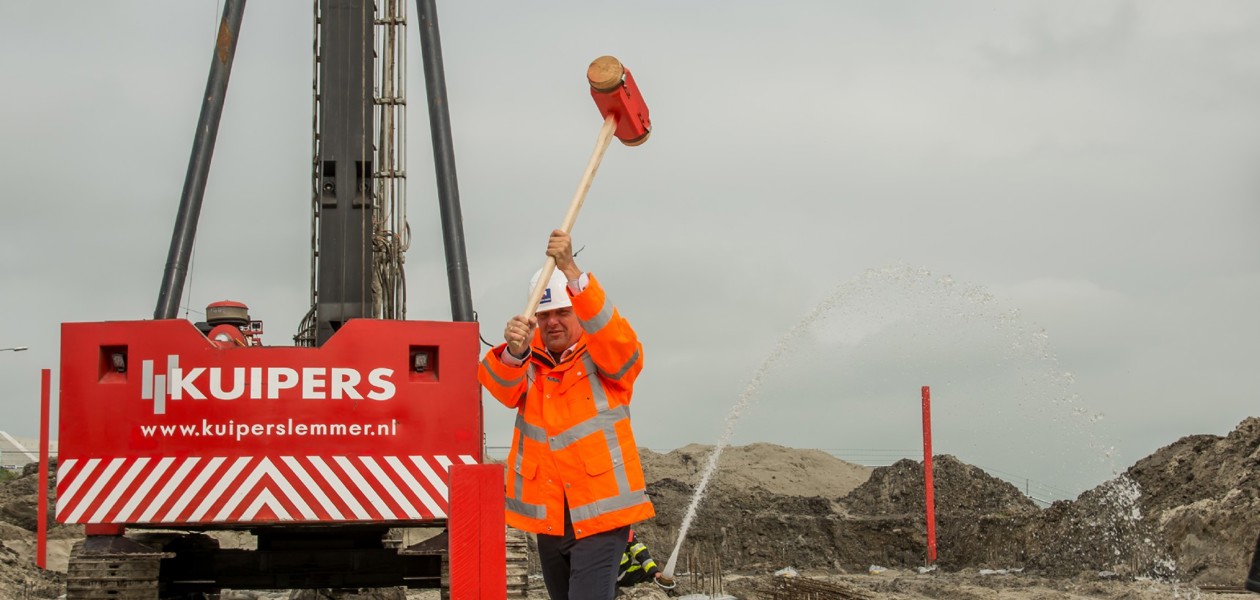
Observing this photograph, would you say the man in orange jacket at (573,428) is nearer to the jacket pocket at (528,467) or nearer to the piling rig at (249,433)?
the jacket pocket at (528,467)

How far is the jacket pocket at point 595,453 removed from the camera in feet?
15.5

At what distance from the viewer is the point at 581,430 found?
A: 15.6 ft

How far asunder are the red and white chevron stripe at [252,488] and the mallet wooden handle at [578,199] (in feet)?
8.39

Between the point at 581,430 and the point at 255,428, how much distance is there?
2.99 metres

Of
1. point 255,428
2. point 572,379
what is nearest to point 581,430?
point 572,379

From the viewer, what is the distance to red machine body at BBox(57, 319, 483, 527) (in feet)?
23.5

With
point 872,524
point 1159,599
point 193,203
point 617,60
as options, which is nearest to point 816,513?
point 872,524

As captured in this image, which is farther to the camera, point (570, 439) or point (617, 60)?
point (617, 60)

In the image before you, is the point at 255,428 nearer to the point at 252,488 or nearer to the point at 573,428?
the point at 252,488

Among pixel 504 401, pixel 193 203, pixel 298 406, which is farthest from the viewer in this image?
pixel 193 203

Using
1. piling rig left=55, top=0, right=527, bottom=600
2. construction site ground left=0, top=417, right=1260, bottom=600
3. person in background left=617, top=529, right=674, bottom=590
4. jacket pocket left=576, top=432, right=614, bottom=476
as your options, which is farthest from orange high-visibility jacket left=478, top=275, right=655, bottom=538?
construction site ground left=0, top=417, right=1260, bottom=600

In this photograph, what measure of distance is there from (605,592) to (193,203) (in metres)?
5.06

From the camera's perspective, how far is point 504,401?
5.00 meters

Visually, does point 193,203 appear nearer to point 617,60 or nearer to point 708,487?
point 617,60
